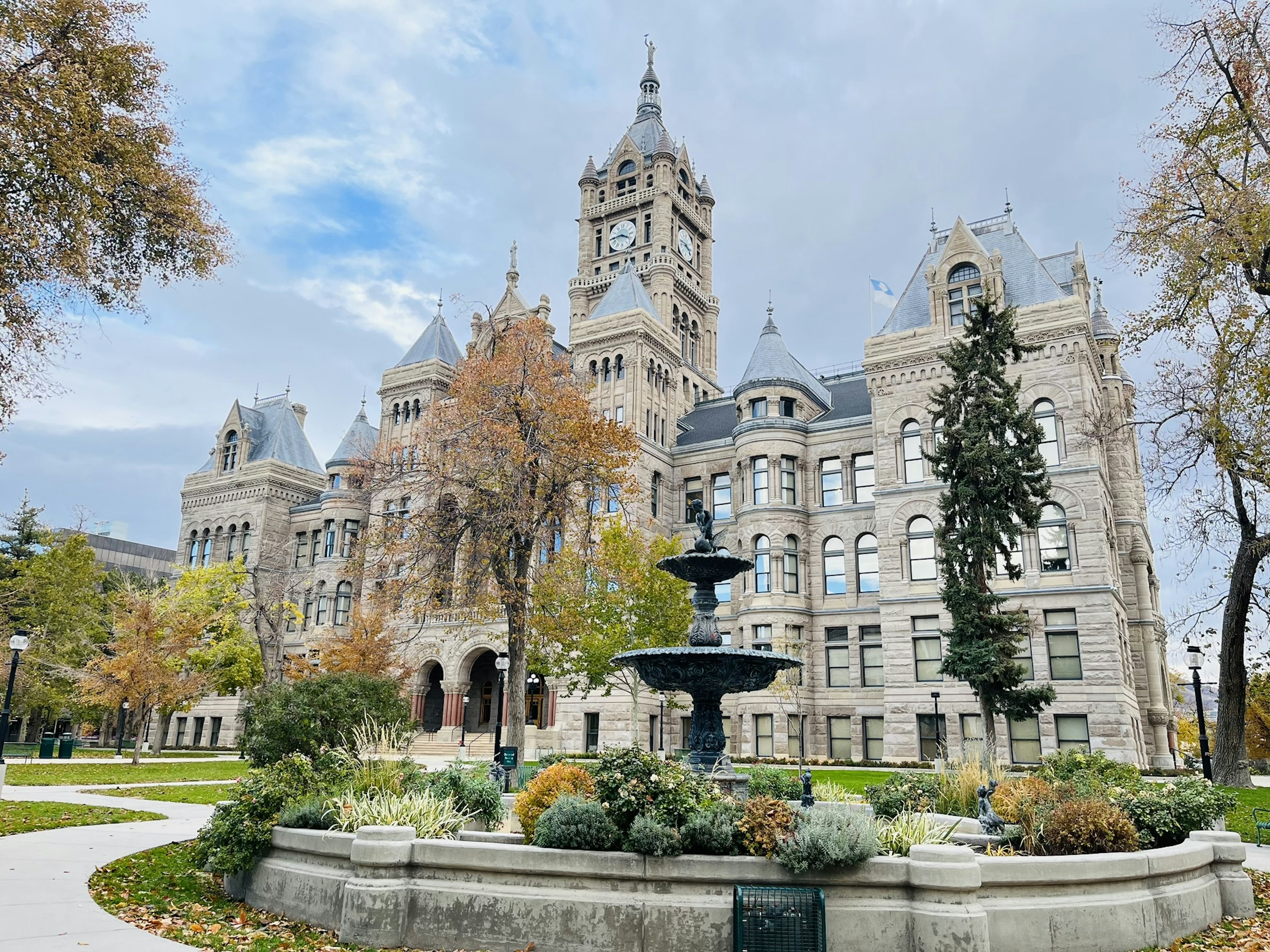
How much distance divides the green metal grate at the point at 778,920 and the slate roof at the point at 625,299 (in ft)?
153

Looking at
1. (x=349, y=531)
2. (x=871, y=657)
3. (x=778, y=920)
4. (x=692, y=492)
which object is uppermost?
(x=692, y=492)

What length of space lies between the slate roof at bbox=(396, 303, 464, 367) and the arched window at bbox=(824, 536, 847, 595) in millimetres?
28920

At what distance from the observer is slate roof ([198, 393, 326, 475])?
225 ft

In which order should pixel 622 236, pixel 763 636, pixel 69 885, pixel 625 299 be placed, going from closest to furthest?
pixel 69 885, pixel 763 636, pixel 625 299, pixel 622 236

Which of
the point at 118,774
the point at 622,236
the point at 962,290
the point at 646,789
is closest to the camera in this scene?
the point at 646,789

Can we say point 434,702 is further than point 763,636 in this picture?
Yes

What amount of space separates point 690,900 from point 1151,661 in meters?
41.0

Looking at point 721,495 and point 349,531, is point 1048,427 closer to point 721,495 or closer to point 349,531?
point 721,495

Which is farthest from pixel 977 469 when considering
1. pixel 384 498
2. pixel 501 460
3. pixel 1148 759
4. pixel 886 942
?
pixel 384 498

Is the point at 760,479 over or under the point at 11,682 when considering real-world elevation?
over

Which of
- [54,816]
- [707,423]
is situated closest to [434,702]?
[707,423]

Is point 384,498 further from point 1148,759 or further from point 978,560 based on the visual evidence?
point 1148,759

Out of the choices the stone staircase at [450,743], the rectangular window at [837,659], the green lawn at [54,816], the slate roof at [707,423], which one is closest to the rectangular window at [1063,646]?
the rectangular window at [837,659]

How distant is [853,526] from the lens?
46.3m
